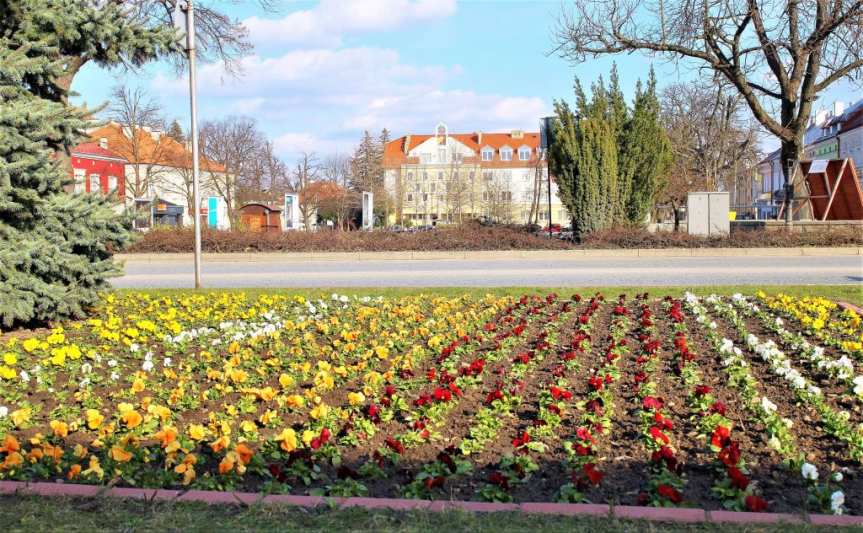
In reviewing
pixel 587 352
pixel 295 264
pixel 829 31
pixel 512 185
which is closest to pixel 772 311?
pixel 587 352

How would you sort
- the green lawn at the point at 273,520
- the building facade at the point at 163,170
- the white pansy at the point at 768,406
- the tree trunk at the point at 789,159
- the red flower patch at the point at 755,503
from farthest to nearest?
the building facade at the point at 163,170 < the tree trunk at the point at 789,159 < the white pansy at the point at 768,406 < the red flower patch at the point at 755,503 < the green lawn at the point at 273,520

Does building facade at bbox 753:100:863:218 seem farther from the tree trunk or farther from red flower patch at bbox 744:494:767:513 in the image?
red flower patch at bbox 744:494:767:513

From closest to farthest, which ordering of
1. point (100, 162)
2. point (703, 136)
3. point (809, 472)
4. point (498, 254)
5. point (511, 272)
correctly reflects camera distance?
point (809, 472) → point (511, 272) → point (498, 254) → point (703, 136) → point (100, 162)

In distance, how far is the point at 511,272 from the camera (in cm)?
1802

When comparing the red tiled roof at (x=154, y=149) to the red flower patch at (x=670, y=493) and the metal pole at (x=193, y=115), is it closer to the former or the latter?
the metal pole at (x=193, y=115)

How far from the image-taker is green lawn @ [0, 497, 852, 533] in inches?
143

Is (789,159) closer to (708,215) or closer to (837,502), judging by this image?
(708,215)

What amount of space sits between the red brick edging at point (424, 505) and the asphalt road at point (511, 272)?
10825mm

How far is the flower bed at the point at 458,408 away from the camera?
4320mm

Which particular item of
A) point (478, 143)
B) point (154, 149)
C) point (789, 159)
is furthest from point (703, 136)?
point (478, 143)

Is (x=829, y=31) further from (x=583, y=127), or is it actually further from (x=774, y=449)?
(x=774, y=449)

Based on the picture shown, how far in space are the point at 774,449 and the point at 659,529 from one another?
157cm

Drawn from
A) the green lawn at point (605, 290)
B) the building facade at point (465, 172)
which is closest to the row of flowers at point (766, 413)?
the green lawn at point (605, 290)

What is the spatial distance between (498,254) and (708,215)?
26.0ft
